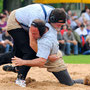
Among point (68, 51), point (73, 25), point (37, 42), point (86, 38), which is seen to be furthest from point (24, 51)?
point (73, 25)

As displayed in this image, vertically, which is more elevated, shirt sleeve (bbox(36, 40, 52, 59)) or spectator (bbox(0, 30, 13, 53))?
shirt sleeve (bbox(36, 40, 52, 59))

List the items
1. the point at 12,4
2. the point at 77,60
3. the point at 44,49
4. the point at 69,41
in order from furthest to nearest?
the point at 12,4, the point at 69,41, the point at 77,60, the point at 44,49

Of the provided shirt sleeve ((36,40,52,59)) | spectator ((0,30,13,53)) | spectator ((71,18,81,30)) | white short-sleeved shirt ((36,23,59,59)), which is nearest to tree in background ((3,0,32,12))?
spectator ((71,18,81,30))

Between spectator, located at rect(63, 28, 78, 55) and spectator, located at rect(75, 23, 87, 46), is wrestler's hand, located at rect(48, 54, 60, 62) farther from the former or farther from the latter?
spectator, located at rect(75, 23, 87, 46)

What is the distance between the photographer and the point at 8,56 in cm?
640

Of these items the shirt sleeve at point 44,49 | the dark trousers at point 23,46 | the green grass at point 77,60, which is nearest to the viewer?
the shirt sleeve at point 44,49

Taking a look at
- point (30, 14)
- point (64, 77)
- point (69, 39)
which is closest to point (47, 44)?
point (30, 14)

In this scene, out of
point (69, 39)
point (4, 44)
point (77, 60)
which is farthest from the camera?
point (69, 39)

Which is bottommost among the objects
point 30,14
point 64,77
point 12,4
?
point 64,77

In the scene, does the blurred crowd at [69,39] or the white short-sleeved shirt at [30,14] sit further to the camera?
the blurred crowd at [69,39]

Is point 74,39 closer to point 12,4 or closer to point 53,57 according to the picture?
point 12,4

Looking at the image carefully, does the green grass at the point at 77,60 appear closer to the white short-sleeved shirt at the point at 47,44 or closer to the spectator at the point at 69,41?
the spectator at the point at 69,41

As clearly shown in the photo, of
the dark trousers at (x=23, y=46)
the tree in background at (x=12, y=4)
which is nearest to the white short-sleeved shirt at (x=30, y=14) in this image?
the dark trousers at (x=23, y=46)

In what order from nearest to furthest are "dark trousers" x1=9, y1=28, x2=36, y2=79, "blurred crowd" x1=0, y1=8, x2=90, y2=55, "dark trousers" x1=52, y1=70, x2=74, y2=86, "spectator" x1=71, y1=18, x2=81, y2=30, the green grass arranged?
"dark trousers" x1=9, y1=28, x2=36, y2=79, "dark trousers" x1=52, y1=70, x2=74, y2=86, the green grass, "blurred crowd" x1=0, y1=8, x2=90, y2=55, "spectator" x1=71, y1=18, x2=81, y2=30
